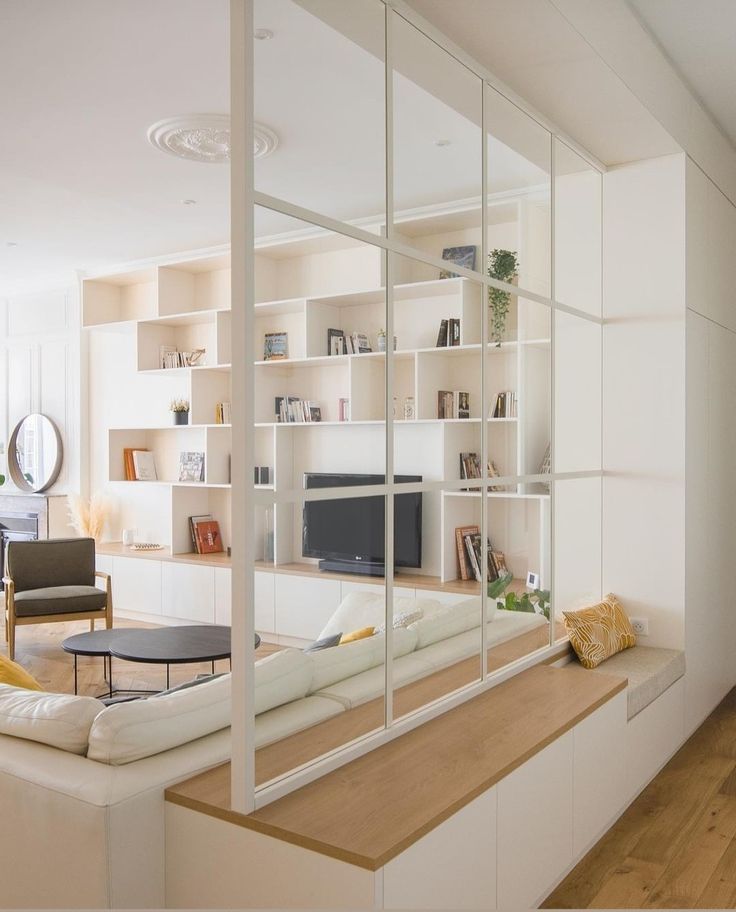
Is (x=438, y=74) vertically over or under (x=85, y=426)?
over

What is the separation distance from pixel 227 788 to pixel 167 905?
0.99 ft

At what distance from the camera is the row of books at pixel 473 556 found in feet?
9.14

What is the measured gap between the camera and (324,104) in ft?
7.27

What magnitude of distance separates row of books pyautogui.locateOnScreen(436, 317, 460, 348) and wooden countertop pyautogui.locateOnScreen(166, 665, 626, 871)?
1.17m

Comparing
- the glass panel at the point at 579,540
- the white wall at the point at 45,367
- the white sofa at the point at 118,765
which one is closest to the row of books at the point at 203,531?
the white wall at the point at 45,367

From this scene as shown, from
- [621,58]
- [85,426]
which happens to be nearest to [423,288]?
[621,58]

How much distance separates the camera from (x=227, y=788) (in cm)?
205

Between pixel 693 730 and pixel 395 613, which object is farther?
pixel 693 730

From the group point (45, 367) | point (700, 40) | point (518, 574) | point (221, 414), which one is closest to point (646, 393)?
point (518, 574)

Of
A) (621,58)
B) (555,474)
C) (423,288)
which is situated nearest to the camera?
(423,288)

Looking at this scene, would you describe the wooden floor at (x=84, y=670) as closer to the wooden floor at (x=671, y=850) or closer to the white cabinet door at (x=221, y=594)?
the white cabinet door at (x=221, y=594)

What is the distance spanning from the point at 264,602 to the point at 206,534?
4.78 meters

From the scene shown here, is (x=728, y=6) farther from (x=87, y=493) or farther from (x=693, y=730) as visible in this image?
(x=87, y=493)

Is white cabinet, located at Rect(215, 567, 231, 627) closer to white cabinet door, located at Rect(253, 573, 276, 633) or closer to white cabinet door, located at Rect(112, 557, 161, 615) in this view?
white cabinet door, located at Rect(112, 557, 161, 615)
